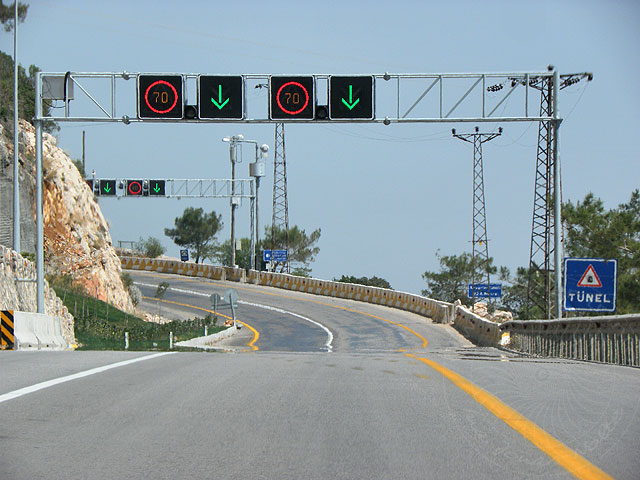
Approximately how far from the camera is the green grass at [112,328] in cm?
3097

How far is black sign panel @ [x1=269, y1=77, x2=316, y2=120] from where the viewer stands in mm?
28844

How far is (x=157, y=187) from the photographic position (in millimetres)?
81500

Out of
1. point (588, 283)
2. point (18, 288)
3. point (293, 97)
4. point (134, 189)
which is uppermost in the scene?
point (293, 97)

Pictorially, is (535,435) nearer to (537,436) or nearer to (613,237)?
(537,436)

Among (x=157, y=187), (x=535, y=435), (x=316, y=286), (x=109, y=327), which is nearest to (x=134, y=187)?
(x=157, y=187)

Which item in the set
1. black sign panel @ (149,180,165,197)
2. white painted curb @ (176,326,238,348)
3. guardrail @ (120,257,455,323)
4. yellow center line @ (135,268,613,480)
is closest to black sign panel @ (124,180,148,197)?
black sign panel @ (149,180,165,197)

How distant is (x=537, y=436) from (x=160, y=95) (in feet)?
79.5

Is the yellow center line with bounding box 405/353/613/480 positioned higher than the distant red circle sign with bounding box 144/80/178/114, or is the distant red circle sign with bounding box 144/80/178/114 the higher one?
the distant red circle sign with bounding box 144/80/178/114

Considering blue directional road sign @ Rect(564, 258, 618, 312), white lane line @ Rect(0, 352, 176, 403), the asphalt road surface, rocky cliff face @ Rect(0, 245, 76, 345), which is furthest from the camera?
rocky cliff face @ Rect(0, 245, 76, 345)

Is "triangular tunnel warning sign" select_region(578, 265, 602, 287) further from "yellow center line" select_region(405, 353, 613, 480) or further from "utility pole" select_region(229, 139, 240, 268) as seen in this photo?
"utility pole" select_region(229, 139, 240, 268)

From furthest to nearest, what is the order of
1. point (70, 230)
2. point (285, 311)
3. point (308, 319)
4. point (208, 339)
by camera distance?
point (285, 311)
point (308, 319)
point (70, 230)
point (208, 339)

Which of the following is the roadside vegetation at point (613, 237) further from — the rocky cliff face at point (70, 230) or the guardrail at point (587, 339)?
the rocky cliff face at point (70, 230)

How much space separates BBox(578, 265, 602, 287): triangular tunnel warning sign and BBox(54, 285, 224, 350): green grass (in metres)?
14.4

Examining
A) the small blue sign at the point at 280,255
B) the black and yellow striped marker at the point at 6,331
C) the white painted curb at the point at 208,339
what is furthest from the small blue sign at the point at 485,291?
the black and yellow striped marker at the point at 6,331
